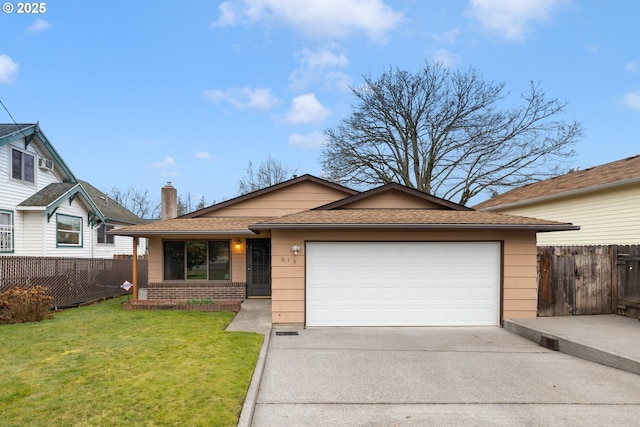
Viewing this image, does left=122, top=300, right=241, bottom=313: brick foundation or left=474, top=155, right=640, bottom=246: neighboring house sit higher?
left=474, top=155, right=640, bottom=246: neighboring house

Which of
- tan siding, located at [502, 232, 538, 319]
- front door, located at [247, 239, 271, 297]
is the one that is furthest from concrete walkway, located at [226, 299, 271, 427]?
tan siding, located at [502, 232, 538, 319]

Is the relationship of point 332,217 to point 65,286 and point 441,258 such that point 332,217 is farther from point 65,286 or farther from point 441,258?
point 65,286

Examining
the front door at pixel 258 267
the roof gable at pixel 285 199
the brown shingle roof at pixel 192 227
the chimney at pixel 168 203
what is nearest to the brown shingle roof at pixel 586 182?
the roof gable at pixel 285 199

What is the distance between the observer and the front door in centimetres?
1226

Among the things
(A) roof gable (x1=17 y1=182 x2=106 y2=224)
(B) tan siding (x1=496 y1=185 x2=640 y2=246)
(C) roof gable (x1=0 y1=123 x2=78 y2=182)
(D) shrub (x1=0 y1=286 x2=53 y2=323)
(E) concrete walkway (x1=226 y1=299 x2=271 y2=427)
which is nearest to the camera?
(E) concrete walkway (x1=226 y1=299 x2=271 y2=427)

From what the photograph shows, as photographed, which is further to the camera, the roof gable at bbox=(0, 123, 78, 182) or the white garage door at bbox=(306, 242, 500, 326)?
the roof gable at bbox=(0, 123, 78, 182)

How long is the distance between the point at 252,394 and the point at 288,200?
9217mm

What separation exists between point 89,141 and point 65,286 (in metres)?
15.1

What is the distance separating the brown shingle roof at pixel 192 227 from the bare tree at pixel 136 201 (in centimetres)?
4096

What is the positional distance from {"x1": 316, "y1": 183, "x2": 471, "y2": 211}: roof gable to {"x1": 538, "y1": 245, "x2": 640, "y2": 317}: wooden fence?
8.97 feet

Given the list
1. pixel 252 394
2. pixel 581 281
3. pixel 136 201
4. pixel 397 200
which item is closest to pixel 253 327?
pixel 252 394

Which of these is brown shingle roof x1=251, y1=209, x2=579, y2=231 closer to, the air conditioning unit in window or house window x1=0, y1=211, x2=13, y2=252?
house window x1=0, y1=211, x2=13, y2=252

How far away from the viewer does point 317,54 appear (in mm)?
17922

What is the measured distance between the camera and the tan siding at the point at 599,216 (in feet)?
34.5
